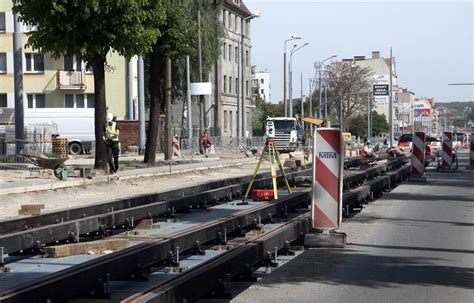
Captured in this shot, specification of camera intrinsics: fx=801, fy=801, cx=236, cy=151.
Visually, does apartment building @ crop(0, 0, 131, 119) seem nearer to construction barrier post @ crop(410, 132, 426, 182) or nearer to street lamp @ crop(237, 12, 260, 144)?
street lamp @ crop(237, 12, 260, 144)

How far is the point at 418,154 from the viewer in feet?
82.4

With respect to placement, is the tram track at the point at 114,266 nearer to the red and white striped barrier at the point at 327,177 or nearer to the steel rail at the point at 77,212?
the steel rail at the point at 77,212

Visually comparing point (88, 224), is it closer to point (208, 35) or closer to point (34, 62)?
point (34, 62)

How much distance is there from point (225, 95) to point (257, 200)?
6371 centimetres

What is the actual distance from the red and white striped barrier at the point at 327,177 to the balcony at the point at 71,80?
50369 mm

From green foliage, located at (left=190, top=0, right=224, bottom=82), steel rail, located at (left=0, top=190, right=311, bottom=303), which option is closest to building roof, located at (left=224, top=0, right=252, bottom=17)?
green foliage, located at (left=190, top=0, right=224, bottom=82)

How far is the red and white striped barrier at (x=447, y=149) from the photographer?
104 feet

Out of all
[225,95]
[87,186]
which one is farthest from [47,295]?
[225,95]

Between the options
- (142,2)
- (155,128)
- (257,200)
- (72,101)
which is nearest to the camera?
→ (257,200)

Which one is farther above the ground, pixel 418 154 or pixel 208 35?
pixel 208 35

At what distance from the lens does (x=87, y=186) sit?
918 inches

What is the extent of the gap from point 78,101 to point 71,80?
6.86 feet

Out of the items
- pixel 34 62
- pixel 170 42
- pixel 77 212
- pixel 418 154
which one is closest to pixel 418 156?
pixel 418 154

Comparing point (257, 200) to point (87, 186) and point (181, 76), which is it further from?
point (181, 76)
